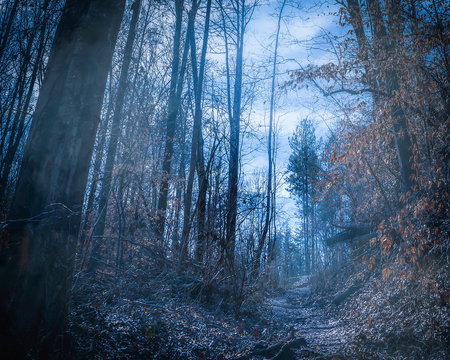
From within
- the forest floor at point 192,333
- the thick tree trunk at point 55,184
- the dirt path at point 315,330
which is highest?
the thick tree trunk at point 55,184

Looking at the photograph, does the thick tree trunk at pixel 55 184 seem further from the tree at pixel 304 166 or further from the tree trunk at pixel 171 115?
the tree at pixel 304 166

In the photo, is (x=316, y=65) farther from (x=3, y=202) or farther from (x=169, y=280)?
(x=3, y=202)

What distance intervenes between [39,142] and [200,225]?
4.53 meters

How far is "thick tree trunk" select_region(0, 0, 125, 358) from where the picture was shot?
218 cm

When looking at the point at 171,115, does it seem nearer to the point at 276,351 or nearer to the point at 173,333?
the point at 173,333

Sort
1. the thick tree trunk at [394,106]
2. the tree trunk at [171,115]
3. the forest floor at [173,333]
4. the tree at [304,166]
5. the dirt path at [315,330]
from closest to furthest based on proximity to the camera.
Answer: the forest floor at [173,333], the dirt path at [315,330], the thick tree trunk at [394,106], the tree trunk at [171,115], the tree at [304,166]

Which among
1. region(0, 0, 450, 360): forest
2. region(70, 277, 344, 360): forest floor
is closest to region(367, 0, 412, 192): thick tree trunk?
region(0, 0, 450, 360): forest

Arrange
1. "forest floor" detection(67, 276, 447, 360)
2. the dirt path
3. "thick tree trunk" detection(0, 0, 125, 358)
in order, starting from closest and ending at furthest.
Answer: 1. "thick tree trunk" detection(0, 0, 125, 358)
2. "forest floor" detection(67, 276, 447, 360)
3. the dirt path

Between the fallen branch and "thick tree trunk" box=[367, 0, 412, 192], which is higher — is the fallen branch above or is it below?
below

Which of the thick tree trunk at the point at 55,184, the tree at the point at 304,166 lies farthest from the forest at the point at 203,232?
the tree at the point at 304,166

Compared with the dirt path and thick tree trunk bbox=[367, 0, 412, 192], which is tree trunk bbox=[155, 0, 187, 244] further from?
thick tree trunk bbox=[367, 0, 412, 192]

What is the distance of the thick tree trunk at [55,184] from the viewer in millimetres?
2176

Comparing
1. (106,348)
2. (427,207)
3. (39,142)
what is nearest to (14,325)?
(106,348)

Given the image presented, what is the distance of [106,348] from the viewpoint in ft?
9.84
